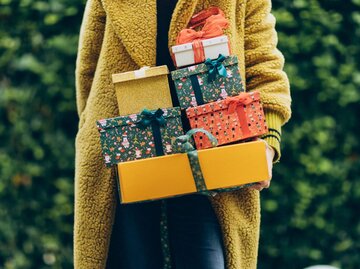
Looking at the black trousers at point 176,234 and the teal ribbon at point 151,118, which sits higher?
the teal ribbon at point 151,118

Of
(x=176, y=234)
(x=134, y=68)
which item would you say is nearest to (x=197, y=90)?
(x=134, y=68)

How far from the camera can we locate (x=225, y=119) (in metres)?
1.89

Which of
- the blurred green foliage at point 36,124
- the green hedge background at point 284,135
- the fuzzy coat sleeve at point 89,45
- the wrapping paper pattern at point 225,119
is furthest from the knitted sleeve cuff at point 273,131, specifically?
the blurred green foliage at point 36,124

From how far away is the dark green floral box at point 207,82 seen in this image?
Result: 6.21ft

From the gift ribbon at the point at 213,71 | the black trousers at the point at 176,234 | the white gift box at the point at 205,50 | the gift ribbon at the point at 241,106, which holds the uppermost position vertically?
the white gift box at the point at 205,50

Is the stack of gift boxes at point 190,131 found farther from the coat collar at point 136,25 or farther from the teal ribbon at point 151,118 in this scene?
→ the coat collar at point 136,25

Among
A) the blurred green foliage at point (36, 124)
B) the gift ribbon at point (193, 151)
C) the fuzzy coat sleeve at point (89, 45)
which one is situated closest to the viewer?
the gift ribbon at point (193, 151)

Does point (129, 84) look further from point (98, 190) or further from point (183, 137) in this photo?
point (98, 190)

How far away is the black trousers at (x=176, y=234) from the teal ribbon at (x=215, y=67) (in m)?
0.33

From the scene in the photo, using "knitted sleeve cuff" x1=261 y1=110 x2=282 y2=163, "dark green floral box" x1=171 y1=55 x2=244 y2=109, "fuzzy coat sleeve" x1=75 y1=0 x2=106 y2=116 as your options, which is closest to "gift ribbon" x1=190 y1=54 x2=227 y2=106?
"dark green floral box" x1=171 y1=55 x2=244 y2=109

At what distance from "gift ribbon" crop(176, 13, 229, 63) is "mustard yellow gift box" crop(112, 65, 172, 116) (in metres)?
0.08

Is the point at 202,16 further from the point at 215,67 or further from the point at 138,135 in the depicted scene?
the point at 138,135

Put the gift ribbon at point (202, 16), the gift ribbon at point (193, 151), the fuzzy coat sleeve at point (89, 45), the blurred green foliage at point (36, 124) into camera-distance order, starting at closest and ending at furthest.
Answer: the gift ribbon at point (193, 151) → the gift ribbon at point (202, 16) → the fuzzy coat sleeve at point (89, 45) → the blurred green foliage at point (36, 124)

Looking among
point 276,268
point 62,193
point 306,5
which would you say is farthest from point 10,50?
point 276,268
